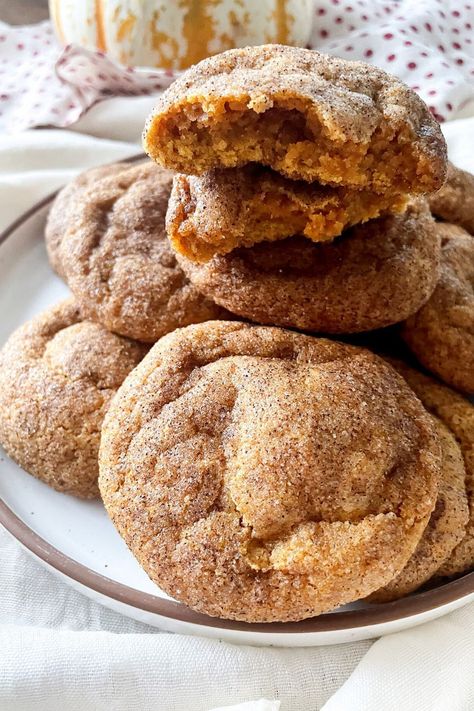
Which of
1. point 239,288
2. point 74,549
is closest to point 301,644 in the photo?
point 74,549

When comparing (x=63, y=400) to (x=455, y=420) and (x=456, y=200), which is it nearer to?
(x=455, y=420)

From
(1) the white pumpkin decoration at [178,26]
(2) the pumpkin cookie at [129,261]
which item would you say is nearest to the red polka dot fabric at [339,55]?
(1) the white pumpkin decoration at [178,26]

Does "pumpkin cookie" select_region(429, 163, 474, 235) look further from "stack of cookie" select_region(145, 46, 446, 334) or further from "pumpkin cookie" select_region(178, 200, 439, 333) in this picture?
"pumpkin cookie" select_region(178, 200, 439, 333)

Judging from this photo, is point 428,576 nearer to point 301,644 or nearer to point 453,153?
point 301,644

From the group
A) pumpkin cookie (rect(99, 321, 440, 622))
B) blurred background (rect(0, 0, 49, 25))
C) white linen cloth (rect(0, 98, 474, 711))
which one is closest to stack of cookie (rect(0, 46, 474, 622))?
pumpkin cookie (rect(99, 321, 440, 622))

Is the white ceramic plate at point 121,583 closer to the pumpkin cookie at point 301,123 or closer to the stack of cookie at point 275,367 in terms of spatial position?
the stack of cookie at point 275,367
